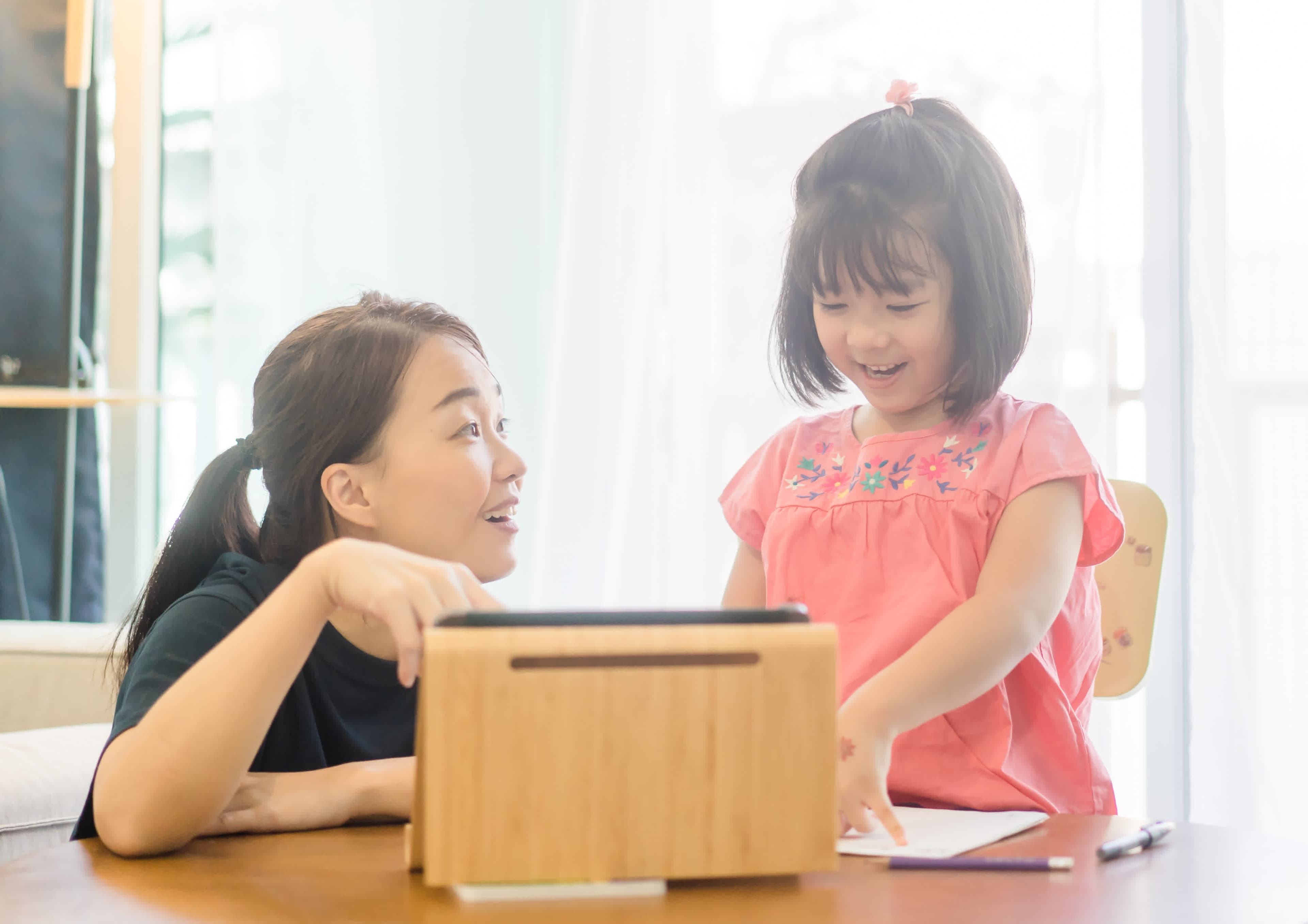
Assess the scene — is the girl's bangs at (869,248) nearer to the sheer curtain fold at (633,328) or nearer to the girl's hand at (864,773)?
the girl's hand at (864,773)

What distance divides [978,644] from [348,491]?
597 millimetres

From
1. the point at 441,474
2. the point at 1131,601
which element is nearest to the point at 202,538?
the point at 441,474

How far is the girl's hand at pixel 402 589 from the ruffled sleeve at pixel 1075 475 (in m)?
0.58

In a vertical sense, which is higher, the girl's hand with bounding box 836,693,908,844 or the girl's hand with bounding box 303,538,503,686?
the girl's hand with bounding box 303,538,503,686

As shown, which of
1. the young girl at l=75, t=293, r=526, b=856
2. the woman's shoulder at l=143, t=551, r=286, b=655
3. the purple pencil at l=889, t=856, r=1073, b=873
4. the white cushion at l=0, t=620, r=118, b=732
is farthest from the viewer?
the white cushion at l=0, t=620, r=118, b=732

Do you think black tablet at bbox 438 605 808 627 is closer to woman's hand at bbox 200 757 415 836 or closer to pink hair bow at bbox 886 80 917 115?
woman's hand at bbox 200 757 415 836

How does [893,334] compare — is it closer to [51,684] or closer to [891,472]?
[891,472]

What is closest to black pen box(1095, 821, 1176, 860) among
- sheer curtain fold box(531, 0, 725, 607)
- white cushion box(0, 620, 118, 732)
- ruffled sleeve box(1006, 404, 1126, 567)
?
ruffled sleeve box(1006, 404, 1126, 567)

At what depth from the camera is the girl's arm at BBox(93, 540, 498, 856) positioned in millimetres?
759

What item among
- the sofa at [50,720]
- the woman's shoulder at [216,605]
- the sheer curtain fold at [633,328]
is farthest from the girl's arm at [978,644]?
the sheer curtain fold at [633,328]

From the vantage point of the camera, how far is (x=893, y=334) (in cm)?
112

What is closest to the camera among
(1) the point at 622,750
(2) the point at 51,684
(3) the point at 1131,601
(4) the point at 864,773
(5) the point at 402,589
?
(1) the point at 622,750

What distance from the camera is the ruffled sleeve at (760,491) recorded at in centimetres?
133

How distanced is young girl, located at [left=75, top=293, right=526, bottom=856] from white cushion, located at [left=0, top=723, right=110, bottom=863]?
11.9 inches
